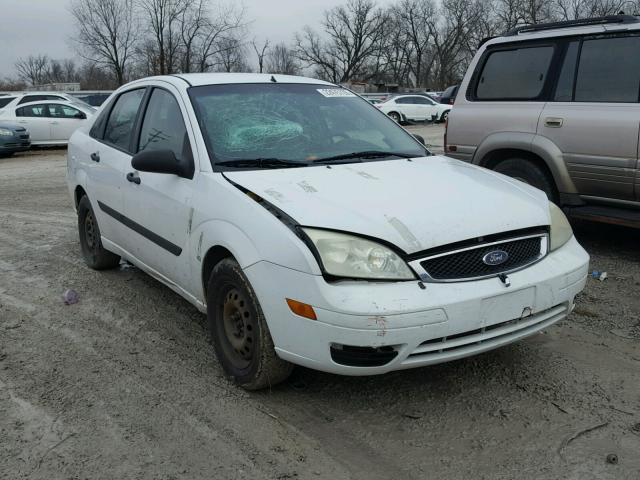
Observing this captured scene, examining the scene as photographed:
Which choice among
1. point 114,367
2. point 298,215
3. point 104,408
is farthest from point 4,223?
point 298,215

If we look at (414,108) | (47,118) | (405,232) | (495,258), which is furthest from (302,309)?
(414,108)

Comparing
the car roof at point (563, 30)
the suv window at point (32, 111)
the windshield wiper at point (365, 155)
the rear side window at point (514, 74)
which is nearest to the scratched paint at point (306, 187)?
the windshield wiper at point (365, 155)

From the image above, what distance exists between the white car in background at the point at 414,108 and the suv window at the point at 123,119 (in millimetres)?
23695

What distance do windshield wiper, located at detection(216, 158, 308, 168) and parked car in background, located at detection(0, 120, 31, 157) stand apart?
15.3m

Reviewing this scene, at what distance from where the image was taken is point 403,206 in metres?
3.16

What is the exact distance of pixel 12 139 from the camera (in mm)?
16969

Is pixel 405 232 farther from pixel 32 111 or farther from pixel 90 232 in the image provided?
pixel 32 111

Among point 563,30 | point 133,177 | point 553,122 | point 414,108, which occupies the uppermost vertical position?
point 563,30

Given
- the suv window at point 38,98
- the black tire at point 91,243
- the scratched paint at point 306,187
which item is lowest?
the black tire at point 91,243

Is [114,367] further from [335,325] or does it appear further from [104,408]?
[335,325]

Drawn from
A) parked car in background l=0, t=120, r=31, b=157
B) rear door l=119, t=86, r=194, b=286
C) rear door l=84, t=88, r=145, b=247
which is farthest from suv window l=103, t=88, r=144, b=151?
parked car in background l=0, t=120, r=31, b=157

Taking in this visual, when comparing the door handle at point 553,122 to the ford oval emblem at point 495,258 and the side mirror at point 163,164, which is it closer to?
→ the ford oval emblem at point 495,258

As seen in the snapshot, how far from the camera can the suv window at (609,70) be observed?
5.37 m

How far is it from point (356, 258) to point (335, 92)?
213 centimetres
